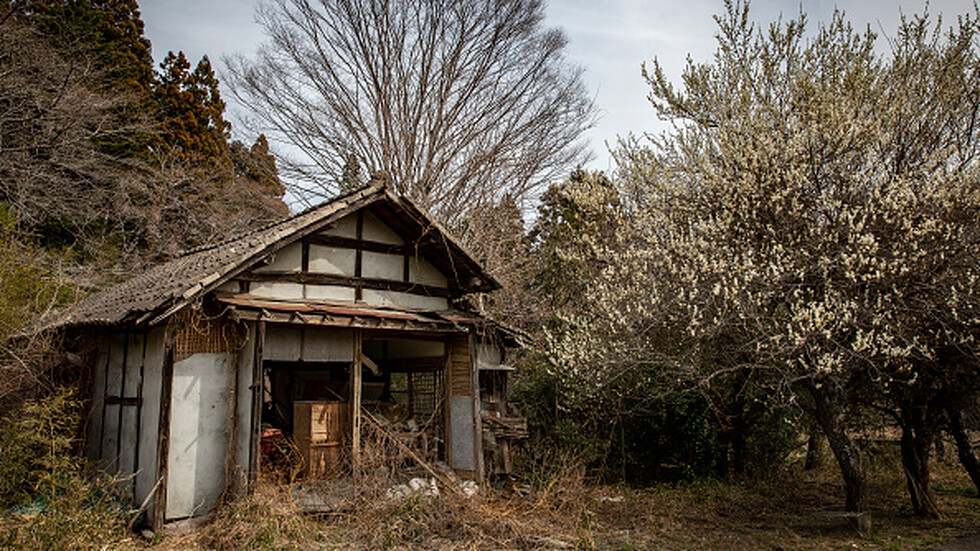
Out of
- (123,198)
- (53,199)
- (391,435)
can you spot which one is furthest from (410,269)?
(123,198)

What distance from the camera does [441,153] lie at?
15.7 metres

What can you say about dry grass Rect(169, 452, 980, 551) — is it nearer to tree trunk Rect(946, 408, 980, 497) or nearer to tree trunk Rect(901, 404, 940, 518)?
tree trunk Rect(901, 404, 940, 518)

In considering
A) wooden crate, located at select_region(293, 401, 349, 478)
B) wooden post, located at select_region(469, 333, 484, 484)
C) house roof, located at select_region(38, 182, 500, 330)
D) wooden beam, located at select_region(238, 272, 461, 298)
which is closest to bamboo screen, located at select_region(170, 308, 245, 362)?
house roof, located at select_region(38, 182, 500, 330)

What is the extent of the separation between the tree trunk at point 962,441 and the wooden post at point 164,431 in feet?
32.5

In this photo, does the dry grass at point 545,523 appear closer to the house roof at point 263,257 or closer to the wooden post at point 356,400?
the wooden post at point 356,400

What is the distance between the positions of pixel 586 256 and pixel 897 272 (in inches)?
177

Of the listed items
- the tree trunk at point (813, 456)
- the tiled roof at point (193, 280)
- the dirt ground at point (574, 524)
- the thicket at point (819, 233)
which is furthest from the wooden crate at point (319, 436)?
the tree trunk at point (813, 456)

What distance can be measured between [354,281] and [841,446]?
6.97 metres

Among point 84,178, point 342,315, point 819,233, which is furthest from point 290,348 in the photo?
point 84,178

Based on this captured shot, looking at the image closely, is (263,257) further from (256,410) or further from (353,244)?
(256,410)

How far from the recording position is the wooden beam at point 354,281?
26.6 feet

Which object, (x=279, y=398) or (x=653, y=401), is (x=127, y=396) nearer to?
(x=279, y=398)

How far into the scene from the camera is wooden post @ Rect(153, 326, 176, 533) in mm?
6812

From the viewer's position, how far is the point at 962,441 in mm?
8352
